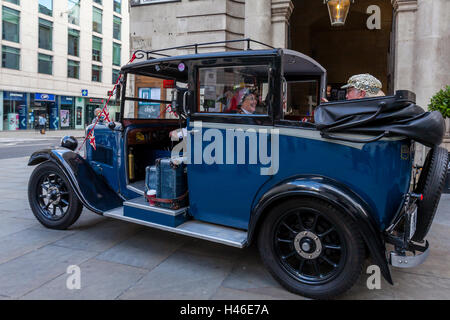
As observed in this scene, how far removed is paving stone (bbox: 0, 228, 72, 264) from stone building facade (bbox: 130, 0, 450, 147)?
6.57 meters

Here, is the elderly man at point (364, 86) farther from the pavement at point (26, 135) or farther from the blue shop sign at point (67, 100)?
the blue shop sign at point (67, 100)

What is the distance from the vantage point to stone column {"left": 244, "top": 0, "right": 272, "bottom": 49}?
9273mm

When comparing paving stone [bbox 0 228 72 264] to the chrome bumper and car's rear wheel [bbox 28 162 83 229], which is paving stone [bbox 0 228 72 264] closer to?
car's rear wheel [bbox 28 162 83 229]

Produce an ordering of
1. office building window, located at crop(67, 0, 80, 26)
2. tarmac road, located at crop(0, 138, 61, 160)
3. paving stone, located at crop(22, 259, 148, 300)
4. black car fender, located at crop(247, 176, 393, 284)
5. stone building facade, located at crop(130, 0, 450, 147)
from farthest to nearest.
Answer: office building window, located at crop(67, 0, 80, 26)
tarmac road, located at crop(0, 138, 61, 160)
stone building facade, located at crop(130, 0, 450, 147)
paving stone, located at crop(22, 259, 148, 300)
black car fender, located at crop(247, 176, 393, 284)

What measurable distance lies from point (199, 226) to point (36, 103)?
A: 3137cm

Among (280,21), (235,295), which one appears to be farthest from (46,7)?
(235,295)

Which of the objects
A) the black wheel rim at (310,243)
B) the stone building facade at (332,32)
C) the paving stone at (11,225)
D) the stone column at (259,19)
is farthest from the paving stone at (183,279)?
the stone column at (259,19)

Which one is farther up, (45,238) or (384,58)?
(384,58)

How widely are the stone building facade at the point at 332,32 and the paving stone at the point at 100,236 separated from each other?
608 centimetres

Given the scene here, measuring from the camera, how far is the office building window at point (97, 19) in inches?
1416

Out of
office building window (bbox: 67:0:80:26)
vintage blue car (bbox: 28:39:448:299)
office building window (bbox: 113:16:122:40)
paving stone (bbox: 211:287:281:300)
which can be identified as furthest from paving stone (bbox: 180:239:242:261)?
office building window (bbox: 113:16:122:40)
